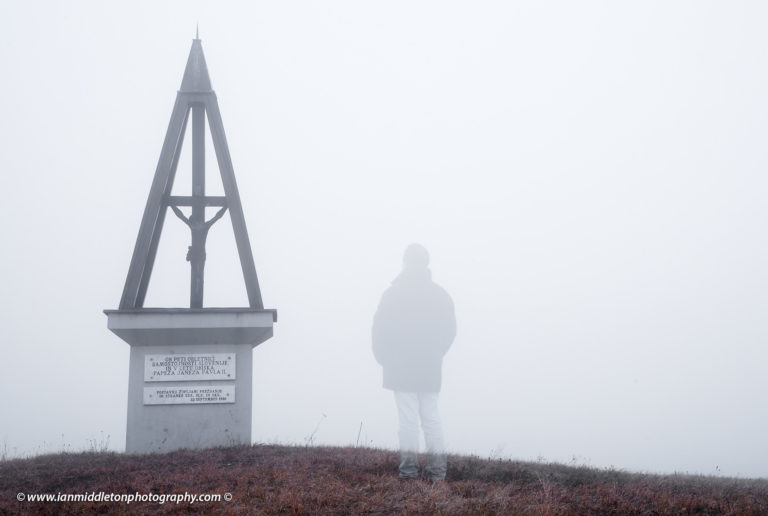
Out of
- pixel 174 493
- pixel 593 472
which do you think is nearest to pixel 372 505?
pixel 174 493

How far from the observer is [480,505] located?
20.7 feet

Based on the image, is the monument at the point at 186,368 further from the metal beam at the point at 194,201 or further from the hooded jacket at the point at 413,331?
the hooded jacket at the point at 413,331

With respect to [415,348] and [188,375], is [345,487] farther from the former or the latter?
[188,375]

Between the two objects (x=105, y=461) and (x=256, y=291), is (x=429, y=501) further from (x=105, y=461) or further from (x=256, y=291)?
(x=256, y=291)

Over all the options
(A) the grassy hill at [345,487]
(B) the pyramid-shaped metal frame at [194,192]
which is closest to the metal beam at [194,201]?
(B) the pyramid-shaped metal frame at [194,192]

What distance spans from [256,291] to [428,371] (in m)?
4.67

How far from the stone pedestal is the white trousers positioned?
3.68 metres

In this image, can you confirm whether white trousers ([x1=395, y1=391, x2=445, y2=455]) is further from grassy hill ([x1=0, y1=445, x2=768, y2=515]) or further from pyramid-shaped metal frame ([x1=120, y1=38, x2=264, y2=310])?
pyramid-shaped metal frame ([x1=120, y1=38, x2=264, y2=310])

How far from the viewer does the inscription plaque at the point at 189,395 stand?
10.7 metres

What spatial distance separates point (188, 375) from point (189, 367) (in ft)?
0.40

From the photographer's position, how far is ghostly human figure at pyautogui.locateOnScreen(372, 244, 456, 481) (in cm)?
761

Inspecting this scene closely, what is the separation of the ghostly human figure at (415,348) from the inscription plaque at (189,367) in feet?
12.7

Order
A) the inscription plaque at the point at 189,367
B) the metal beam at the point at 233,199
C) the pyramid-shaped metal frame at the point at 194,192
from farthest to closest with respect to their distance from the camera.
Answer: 1. the metal beam at the point at 233,199
2. the pyramid-shaped metal frame at the point at 194,192
3. the inscription plaque at the point at 189,367

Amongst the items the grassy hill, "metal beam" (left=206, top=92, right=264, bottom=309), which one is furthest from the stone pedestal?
the grassy hill
